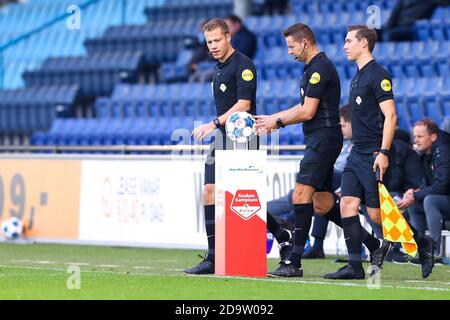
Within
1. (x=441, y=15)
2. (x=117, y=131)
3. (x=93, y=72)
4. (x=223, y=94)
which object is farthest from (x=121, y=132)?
(x=223, y=94)

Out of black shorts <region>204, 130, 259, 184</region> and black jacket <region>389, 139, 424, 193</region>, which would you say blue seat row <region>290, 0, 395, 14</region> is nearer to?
black jacket <region>389, 139, 424, 193</region>

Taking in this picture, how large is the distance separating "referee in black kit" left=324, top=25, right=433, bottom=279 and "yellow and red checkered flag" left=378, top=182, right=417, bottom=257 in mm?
102

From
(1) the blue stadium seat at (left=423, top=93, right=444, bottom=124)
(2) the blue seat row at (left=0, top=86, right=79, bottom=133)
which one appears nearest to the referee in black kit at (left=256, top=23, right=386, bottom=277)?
(1) the blue stadium seat at (left=423, top=93, right=444, bottom=124)

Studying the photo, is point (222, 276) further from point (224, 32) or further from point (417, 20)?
point (417, 20)

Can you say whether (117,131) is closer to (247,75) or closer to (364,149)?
(247,75)

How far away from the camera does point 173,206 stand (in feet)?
50.0

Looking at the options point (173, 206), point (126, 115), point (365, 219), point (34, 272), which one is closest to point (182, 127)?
point (126, 115)

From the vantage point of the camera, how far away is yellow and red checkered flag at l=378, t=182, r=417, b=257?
9773 millimetres

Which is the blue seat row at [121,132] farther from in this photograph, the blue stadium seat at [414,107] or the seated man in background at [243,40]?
the blue stadium seat at [414,107]

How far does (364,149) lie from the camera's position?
9.94m

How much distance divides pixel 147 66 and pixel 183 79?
188 centimetres

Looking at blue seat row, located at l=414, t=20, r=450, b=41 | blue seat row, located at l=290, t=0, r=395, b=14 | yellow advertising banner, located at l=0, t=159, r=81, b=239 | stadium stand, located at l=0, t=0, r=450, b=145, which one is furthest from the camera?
blue seat row, located at l=290, t=0, r=395, b=14

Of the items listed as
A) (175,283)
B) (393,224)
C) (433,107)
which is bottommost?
(175,283)

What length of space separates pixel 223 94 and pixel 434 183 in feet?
10.8
